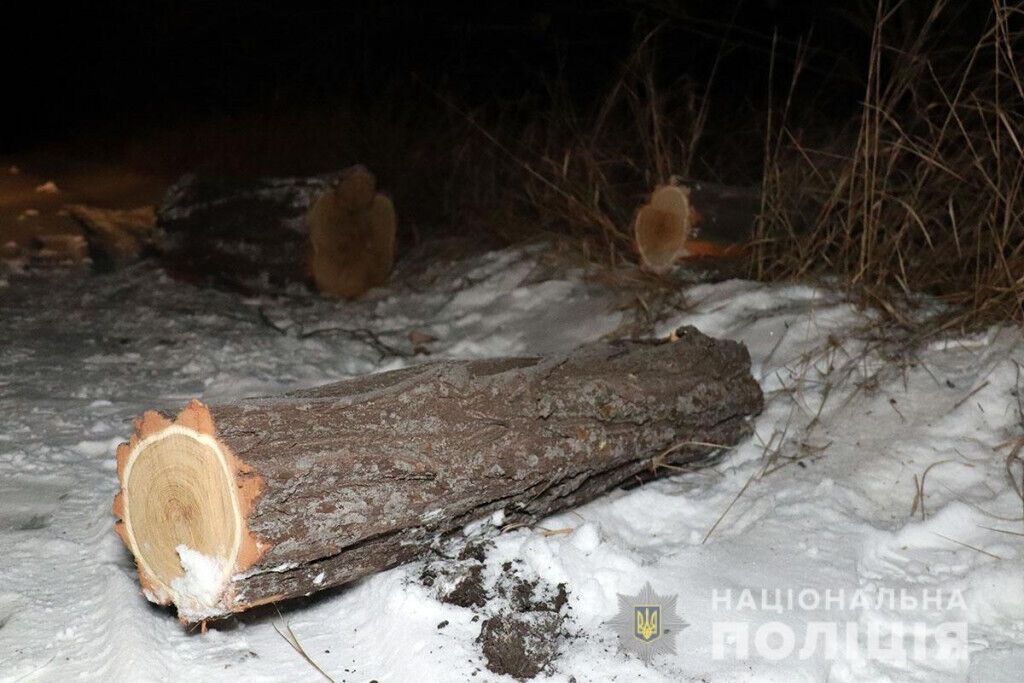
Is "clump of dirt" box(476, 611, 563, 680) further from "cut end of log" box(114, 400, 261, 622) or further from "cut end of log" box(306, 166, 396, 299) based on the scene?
"cut end of log" box(306, 166, 396, 299)

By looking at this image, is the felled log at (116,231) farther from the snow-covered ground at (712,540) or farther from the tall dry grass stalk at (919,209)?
the tall dry grass stalk at (919,209)

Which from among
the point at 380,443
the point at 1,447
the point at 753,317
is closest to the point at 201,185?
the point at 1,447

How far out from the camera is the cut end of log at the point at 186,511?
2.00 meters

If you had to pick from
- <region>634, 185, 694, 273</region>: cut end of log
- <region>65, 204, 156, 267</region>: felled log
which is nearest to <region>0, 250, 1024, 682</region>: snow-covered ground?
<region>634, 185, 694, 273</region>: cut end of log

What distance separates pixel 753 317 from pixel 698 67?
469 centimetres

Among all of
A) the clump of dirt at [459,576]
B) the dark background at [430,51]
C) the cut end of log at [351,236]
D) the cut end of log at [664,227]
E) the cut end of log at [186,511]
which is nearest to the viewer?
the cut end of log at [186,511]

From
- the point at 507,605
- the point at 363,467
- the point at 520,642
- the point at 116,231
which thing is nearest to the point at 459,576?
the point at 507,605

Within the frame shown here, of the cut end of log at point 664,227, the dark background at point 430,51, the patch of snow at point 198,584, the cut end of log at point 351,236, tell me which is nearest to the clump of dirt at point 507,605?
the patch of snow at point 198,584

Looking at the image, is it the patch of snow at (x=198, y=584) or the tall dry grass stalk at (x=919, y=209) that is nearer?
the patch of snow at (x=198, y=584)

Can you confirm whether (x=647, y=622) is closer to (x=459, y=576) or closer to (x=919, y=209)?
(x=459, y=576)

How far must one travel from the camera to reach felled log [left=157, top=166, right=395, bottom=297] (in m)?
5.05

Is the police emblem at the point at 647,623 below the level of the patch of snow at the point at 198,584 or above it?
below

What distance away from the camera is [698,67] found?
7805 millimetres

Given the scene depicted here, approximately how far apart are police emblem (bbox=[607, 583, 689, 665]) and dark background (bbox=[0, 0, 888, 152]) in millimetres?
4356
